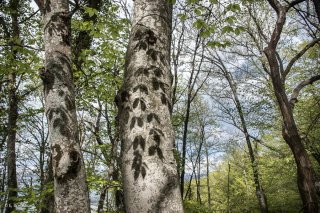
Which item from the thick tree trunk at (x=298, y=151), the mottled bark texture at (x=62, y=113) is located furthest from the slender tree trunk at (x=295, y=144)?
the mottled bark texture at (x=62, y=113)

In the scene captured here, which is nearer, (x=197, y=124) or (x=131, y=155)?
(x=131, y=155)

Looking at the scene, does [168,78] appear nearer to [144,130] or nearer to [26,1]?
[144,130]

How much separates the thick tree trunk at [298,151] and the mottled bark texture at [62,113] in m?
4.91

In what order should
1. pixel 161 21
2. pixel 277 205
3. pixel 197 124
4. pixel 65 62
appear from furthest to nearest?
pixel 197 124
pixel 277 205
pixel 65 62
pixel 161 21

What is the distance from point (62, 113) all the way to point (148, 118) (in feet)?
4.36

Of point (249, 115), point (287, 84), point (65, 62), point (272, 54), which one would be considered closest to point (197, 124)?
point (249, 115)

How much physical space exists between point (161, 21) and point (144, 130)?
2.57 feet

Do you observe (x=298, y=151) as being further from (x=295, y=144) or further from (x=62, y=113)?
(x=62, y=113)

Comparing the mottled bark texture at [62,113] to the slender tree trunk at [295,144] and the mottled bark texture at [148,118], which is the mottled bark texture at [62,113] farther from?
the slender tree trunk at [295,144]

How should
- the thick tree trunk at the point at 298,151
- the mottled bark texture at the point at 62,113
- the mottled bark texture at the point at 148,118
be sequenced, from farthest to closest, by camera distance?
the thick tree trunk at the point at 298,151 → the mottled bark texture at the point at 62,113 → the mottled bark texture at the point at 148,118

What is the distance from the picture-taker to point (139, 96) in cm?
148

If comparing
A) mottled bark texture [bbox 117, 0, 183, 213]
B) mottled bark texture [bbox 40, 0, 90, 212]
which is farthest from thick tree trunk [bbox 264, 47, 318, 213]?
mottled bark texture [bbox 117, 0, 183, 213]

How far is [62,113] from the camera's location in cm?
247

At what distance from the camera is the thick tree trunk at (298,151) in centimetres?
562
